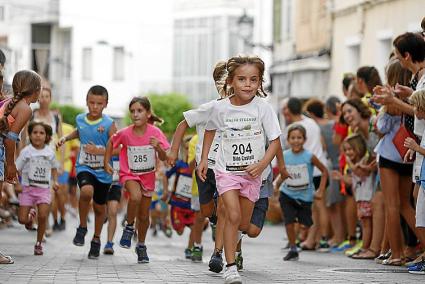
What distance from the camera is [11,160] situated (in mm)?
12453

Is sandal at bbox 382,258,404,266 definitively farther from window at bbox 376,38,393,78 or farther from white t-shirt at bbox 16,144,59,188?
window at bbox 376,38,393,78

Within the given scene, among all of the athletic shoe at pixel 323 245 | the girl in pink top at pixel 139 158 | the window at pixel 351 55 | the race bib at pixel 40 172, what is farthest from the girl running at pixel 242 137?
the window at pixel 351 55

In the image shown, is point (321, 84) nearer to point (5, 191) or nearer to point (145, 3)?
point (5, 191)

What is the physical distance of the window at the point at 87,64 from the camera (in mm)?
68000

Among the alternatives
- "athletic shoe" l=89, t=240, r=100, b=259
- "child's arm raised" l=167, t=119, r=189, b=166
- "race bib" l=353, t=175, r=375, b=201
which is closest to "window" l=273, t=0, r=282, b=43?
"race bib" l=353, t=175, r=375, b=201

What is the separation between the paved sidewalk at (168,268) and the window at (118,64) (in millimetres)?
50377

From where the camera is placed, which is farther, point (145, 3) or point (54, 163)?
point (145, 3)

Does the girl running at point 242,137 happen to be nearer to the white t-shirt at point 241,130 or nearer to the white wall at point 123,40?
the white t-shirt at point 241,130

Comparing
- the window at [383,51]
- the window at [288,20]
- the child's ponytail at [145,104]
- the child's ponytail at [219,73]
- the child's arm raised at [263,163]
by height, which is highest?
the window at [288,20]

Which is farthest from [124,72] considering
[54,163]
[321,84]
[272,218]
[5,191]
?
[54,163]

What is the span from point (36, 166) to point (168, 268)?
3389 mm

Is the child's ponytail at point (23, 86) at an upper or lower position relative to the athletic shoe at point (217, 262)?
upper

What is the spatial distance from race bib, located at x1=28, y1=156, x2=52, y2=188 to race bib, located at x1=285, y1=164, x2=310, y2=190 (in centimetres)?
288

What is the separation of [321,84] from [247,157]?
69.9ft
